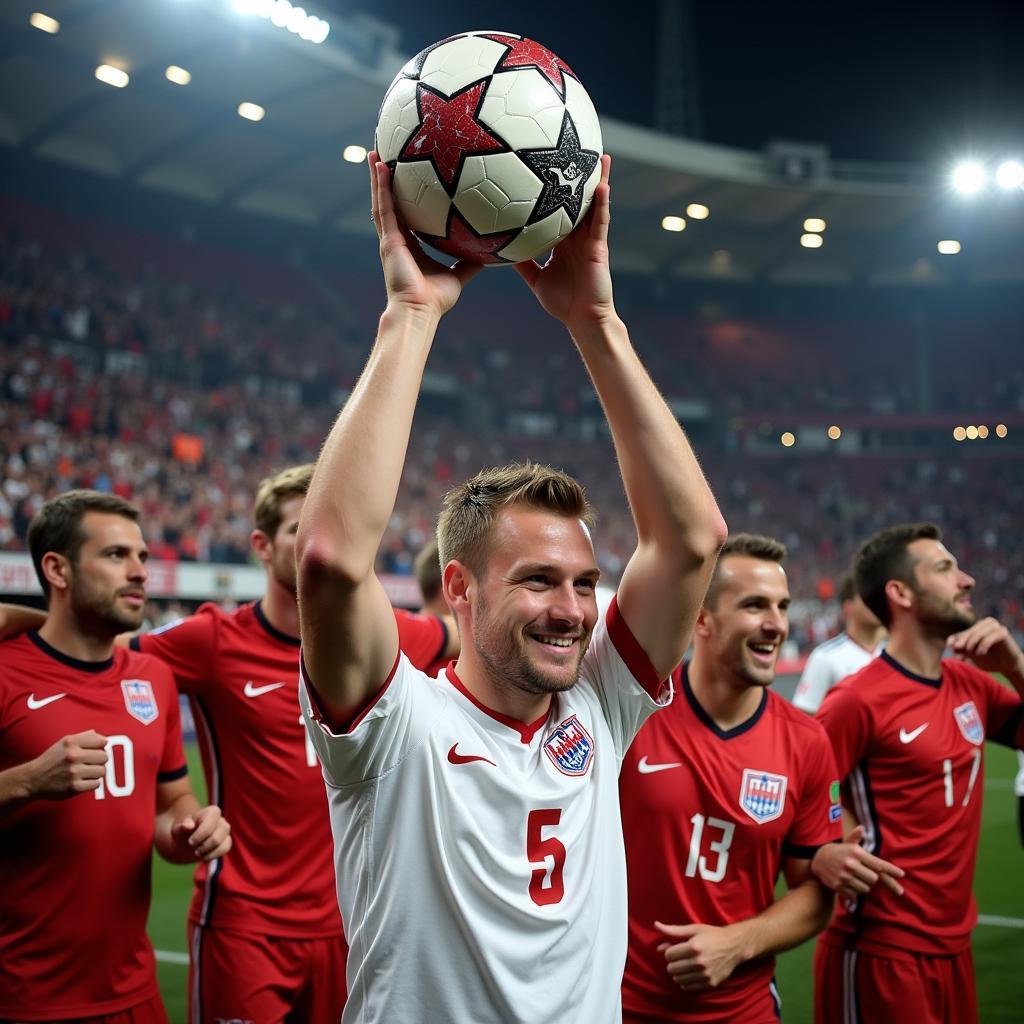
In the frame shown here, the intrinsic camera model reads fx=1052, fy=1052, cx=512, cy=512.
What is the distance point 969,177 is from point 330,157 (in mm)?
18125

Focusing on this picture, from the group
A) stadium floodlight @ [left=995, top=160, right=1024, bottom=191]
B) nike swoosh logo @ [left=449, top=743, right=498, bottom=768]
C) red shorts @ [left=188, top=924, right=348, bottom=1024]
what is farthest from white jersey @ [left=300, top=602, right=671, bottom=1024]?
stadium floodlight @ [left=995, top=160, right=1024, bottom=191]

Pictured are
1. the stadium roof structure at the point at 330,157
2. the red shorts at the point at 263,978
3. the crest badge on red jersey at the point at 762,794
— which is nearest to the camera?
the crest badge on red jersey at the point at 762,794

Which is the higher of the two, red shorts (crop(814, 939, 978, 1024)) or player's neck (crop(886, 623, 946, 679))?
player's neck (crop(886, 623, 946, 679))

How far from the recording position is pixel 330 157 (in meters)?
28.1

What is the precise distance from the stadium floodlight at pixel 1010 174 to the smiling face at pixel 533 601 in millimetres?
31119

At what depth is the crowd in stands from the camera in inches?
880

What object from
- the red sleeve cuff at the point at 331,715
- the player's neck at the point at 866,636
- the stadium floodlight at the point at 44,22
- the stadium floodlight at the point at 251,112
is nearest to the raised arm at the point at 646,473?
the red sleeve cuff at the point at 331,715

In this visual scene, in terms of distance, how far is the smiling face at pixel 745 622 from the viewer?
365 centimetres

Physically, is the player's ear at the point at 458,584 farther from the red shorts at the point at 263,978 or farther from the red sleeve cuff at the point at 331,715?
the red shorts at the point at 263,978

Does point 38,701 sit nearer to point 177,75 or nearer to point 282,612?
point 282,612

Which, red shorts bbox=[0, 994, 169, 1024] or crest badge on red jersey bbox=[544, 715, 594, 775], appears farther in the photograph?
red shorts bbox=[0, 994, 169, 1024]

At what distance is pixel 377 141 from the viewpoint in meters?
2.45

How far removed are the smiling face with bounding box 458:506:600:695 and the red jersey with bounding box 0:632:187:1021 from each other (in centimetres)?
180

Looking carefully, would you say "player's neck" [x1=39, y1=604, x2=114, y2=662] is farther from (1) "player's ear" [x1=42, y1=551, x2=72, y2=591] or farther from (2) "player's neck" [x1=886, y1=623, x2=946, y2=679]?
(2) "player's neck" [x1=886, y1=623, x2=946, y2=679]
